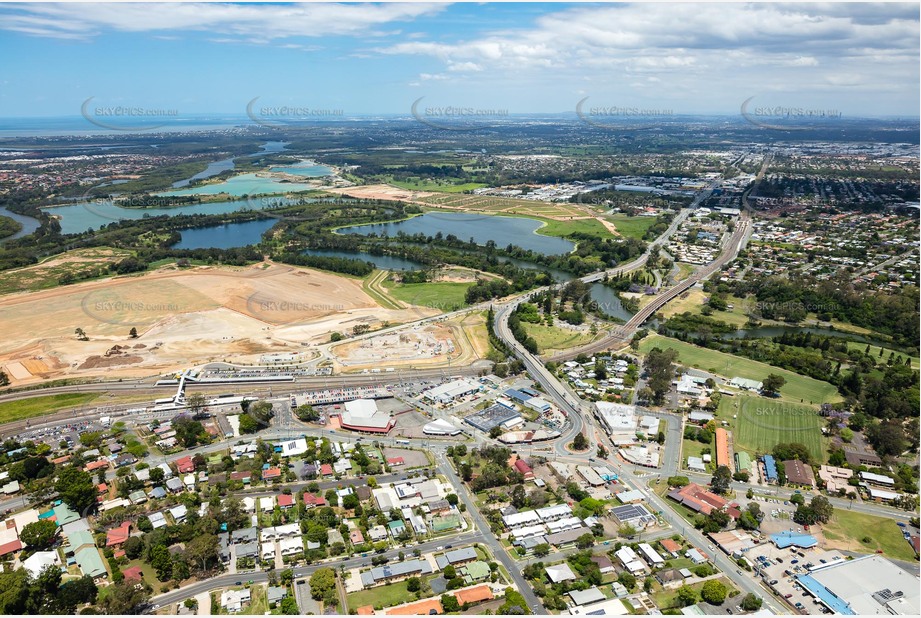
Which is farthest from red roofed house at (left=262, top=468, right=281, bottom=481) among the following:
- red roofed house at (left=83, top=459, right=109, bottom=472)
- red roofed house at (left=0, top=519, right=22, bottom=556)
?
red roofed house at (left=0, top=519, right=22, bottom=556)

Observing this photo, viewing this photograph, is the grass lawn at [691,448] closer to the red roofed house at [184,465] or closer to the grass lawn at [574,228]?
the red roofed house at [184,465]

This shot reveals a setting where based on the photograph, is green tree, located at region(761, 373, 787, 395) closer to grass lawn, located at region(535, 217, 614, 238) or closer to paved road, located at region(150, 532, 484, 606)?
paved road, located at region(150, 532, 484, 606)

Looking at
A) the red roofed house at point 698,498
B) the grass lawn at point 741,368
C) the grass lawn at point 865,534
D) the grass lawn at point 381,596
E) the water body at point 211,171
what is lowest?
the grass lawn at point 381,596

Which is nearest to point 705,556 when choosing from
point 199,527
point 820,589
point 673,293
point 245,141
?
point 820,589

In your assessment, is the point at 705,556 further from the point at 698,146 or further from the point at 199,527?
the point at 698,146

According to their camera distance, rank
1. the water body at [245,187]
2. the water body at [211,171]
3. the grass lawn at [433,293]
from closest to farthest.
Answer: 1. the grass lawn at [433,293]
2. the water body at [245,187]
3. the water body at [211,171]

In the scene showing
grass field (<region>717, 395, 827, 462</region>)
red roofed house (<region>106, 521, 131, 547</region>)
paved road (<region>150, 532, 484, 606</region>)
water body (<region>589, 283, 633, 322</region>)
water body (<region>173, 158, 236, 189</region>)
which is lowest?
paved road (<region>150, 532, 484, 606</region>)

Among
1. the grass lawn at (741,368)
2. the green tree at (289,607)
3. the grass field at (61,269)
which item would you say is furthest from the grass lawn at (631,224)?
the green tree at (289,607)
